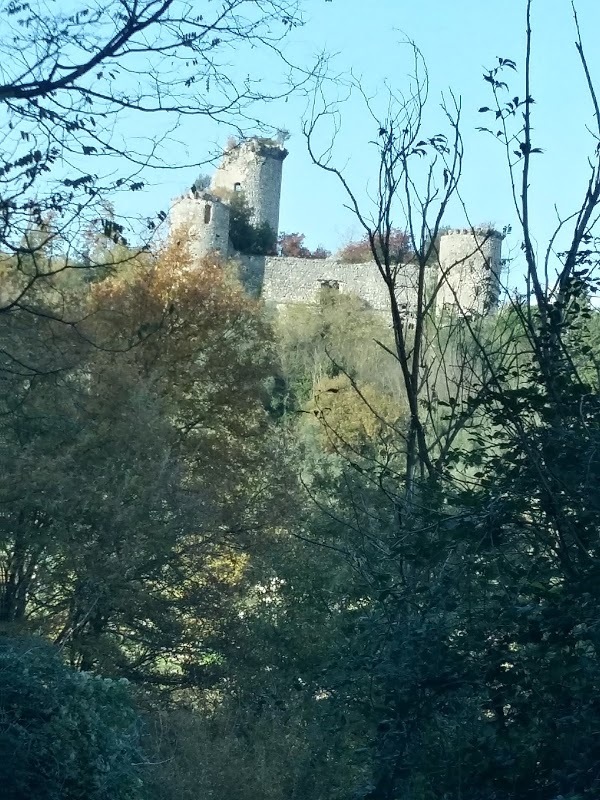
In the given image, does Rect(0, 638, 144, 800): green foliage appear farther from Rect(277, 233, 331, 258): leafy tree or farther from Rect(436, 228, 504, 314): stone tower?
Rect(277, 233, 331, 258): leafy tree

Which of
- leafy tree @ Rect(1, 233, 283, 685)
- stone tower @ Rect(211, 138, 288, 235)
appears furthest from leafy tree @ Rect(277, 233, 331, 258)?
leafy tree @ Rect(1, 233, 283, 685)

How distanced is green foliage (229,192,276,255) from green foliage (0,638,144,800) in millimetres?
37076

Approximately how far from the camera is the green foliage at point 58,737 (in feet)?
20.1

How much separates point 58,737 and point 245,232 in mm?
38990

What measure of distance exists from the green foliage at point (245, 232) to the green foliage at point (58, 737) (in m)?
37.1

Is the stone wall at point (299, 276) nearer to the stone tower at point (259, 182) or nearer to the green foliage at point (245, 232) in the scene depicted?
the green foliage at point (245, 232)

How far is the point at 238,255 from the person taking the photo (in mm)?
42281

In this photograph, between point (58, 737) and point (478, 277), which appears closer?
point (58, 737)

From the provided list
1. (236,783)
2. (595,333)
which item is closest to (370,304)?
(236,783)

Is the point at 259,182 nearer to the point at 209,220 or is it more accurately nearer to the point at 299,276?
the point at 299,276

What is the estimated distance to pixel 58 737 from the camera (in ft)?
20.8

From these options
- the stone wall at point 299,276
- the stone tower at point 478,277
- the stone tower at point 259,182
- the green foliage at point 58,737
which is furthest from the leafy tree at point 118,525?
the stone tower at point 259,182

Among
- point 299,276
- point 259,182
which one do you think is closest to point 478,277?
point 299,276

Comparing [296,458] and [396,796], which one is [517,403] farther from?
[296,458]
